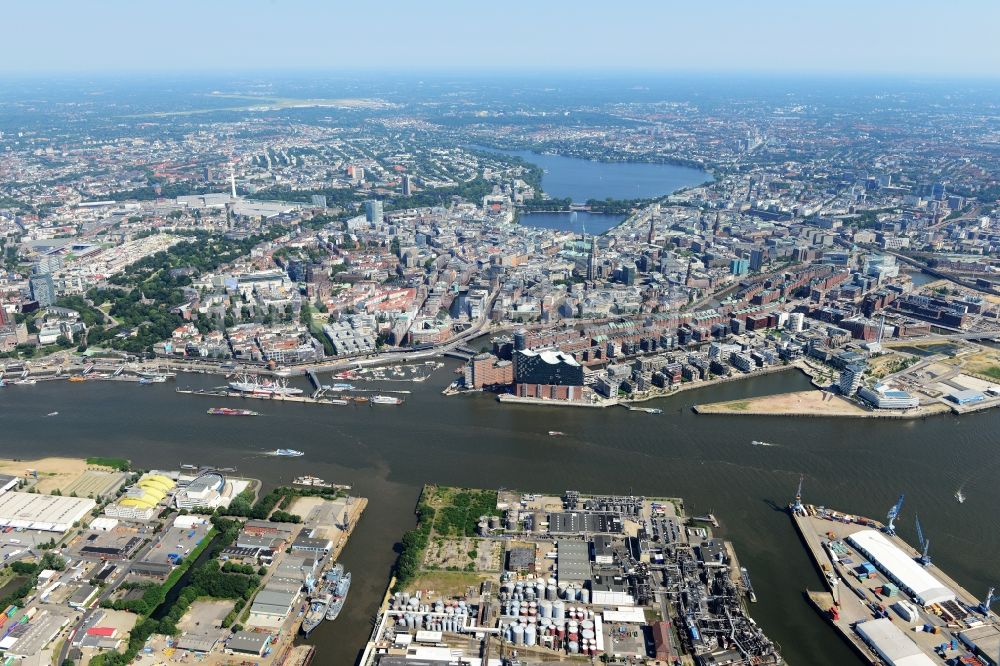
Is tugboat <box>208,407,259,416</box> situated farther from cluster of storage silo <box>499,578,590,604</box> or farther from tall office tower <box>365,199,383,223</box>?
tall office tower <box>365,199,383,223</box>

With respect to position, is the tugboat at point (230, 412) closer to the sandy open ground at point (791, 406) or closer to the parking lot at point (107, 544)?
the parking lot at point (107, 544)

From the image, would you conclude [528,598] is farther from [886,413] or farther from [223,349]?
[223,349]

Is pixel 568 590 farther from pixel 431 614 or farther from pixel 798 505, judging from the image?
pixel 798 505

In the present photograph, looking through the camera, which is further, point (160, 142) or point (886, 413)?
point (160, 142)

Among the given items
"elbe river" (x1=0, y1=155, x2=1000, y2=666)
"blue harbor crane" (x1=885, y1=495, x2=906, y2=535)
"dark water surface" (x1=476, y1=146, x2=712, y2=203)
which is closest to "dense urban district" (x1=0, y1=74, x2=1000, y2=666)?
"blue harbor crane" (x1=885, y1=495, x2=906, y2=535)

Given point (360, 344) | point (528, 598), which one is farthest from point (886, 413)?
point (360, 344)

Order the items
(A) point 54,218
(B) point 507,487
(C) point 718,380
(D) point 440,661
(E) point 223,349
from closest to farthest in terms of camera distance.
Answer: (D) point 440,661 < (B) point 507,487 < (C) point 718,380 < (E) point 223,349 < (A) point 54,218
